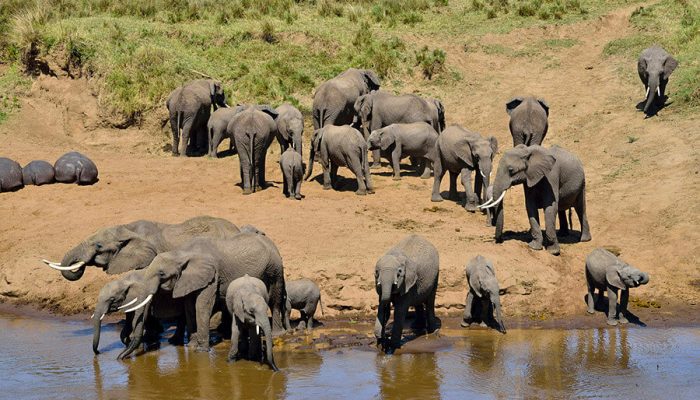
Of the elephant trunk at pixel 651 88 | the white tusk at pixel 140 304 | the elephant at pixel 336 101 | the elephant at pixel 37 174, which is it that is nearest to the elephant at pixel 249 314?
the white tusk at pixel 140 304

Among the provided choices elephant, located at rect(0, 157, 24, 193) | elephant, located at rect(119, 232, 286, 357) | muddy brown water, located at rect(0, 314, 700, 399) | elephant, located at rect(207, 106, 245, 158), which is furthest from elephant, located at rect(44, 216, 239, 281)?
elephant, located at rect(207, 106, 245, 158)

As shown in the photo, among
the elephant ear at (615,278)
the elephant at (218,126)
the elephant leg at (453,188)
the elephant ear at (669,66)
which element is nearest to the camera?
the elephant ear at (615,278)

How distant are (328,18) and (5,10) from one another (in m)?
9.87

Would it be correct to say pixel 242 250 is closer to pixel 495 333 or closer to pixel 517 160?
pixel 495 333

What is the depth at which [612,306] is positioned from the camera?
15.2 meters

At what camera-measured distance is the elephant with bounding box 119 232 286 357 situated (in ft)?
45.1

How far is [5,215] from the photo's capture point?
2027 cm

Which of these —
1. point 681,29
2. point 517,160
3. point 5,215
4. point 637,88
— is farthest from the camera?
point 681,29

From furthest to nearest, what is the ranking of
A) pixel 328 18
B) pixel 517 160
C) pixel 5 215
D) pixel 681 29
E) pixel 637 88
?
pixel 328 18 → pixel 681 29 → pixel 637 88 → pixel 5 215 → pixel 517 160

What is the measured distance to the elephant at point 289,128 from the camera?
23.0 metres

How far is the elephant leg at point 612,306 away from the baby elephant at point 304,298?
4.02 metres

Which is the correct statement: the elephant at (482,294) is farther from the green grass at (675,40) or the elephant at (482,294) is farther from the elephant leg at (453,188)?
the green grass at (675,40)

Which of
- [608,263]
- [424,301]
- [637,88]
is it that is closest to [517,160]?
[608,263]

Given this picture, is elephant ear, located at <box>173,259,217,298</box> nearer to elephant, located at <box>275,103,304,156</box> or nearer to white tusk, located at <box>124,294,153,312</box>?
white tusk, located at <box>124,294,153,312</box>
